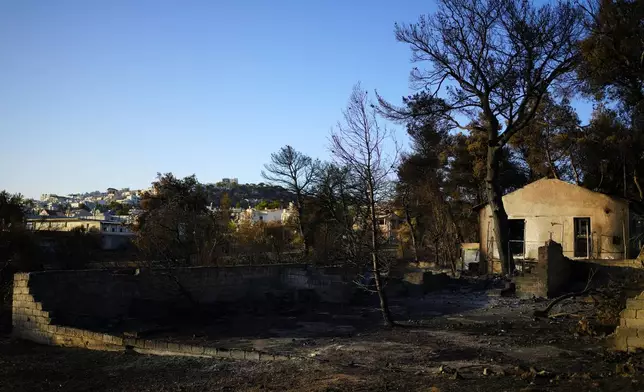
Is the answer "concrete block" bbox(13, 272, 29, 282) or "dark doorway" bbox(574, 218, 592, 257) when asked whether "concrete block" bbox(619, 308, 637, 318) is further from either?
"dark doorway" bbox(574, 218, 592, 257)

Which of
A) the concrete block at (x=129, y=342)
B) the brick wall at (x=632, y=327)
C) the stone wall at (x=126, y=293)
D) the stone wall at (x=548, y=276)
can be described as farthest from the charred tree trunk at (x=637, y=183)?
the concrete block at (x=129, y=342)

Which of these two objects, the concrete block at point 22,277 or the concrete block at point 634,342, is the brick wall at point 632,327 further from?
the concrete block at point 22,277

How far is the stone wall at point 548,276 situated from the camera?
16.6 m

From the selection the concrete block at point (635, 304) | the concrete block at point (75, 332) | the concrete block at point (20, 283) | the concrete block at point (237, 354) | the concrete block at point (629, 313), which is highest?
the concrete block at point (635, 304)

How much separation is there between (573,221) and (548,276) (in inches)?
392

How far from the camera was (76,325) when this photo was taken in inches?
569

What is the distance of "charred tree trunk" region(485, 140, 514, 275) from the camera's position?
22453 mm

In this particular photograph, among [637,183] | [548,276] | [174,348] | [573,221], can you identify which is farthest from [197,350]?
[637,183]

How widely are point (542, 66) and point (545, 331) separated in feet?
43.5

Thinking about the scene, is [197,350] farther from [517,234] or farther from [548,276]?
[517,234]

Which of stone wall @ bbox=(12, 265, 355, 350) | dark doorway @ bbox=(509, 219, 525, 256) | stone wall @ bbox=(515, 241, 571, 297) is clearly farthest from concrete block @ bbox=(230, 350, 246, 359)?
dark doorway @ bbox=(509, 219, 525, 256)

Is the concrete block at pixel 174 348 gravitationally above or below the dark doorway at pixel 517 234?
below

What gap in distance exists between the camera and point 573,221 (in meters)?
25.3

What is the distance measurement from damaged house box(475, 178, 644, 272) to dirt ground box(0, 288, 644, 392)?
11078 mm
